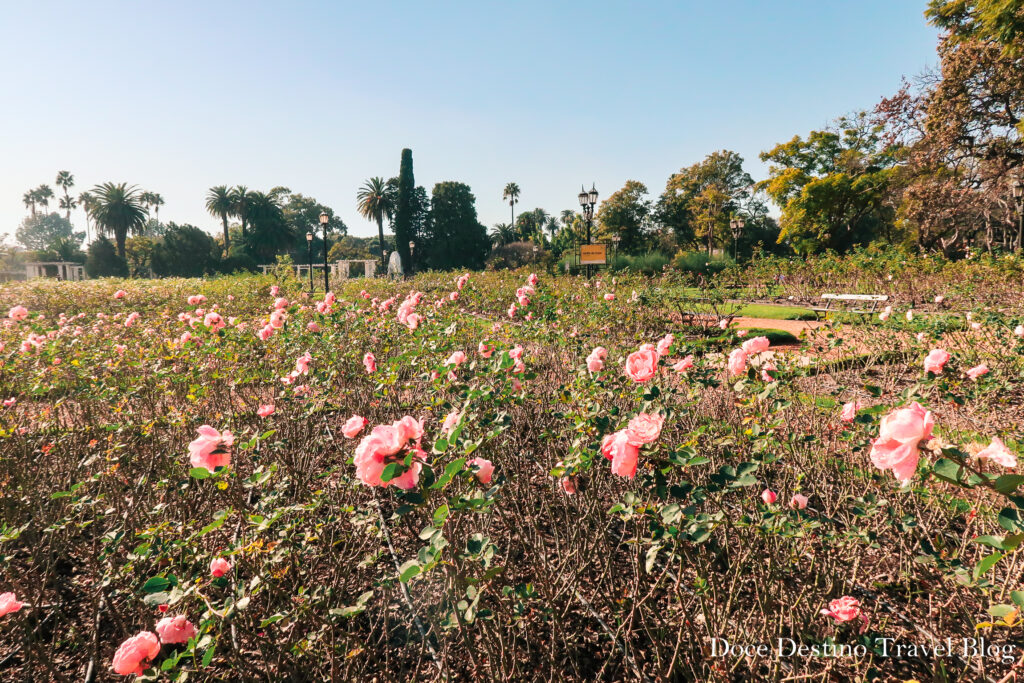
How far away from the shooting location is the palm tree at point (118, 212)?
41.0 m

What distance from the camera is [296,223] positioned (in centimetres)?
6234

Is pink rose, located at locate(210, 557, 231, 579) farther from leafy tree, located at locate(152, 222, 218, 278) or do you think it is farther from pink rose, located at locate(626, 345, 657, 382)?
leafy tree, located at locate(152, 222, 218, 278)

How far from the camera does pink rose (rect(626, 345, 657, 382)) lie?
1530mm

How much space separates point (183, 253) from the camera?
3597 cm

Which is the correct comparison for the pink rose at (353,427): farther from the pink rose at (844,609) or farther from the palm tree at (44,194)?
the palm tree at (44,194)

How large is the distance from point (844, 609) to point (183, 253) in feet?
143

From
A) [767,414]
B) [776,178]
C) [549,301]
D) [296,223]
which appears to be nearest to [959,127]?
[776,178]

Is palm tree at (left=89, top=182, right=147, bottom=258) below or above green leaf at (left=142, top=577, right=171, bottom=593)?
above

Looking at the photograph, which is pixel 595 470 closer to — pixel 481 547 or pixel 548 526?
pixel 548 526

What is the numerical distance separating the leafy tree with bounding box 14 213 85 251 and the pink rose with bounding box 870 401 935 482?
117753 millimetres

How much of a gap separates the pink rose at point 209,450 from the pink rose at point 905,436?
1.61 m

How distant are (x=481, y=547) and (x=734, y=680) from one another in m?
0.95

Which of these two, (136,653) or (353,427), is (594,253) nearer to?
(353,427)

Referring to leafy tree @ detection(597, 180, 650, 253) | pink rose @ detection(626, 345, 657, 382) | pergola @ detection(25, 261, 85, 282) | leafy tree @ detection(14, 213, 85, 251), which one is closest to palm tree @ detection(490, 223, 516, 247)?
leafy tree @ detection(597, 180, 650, 253)
